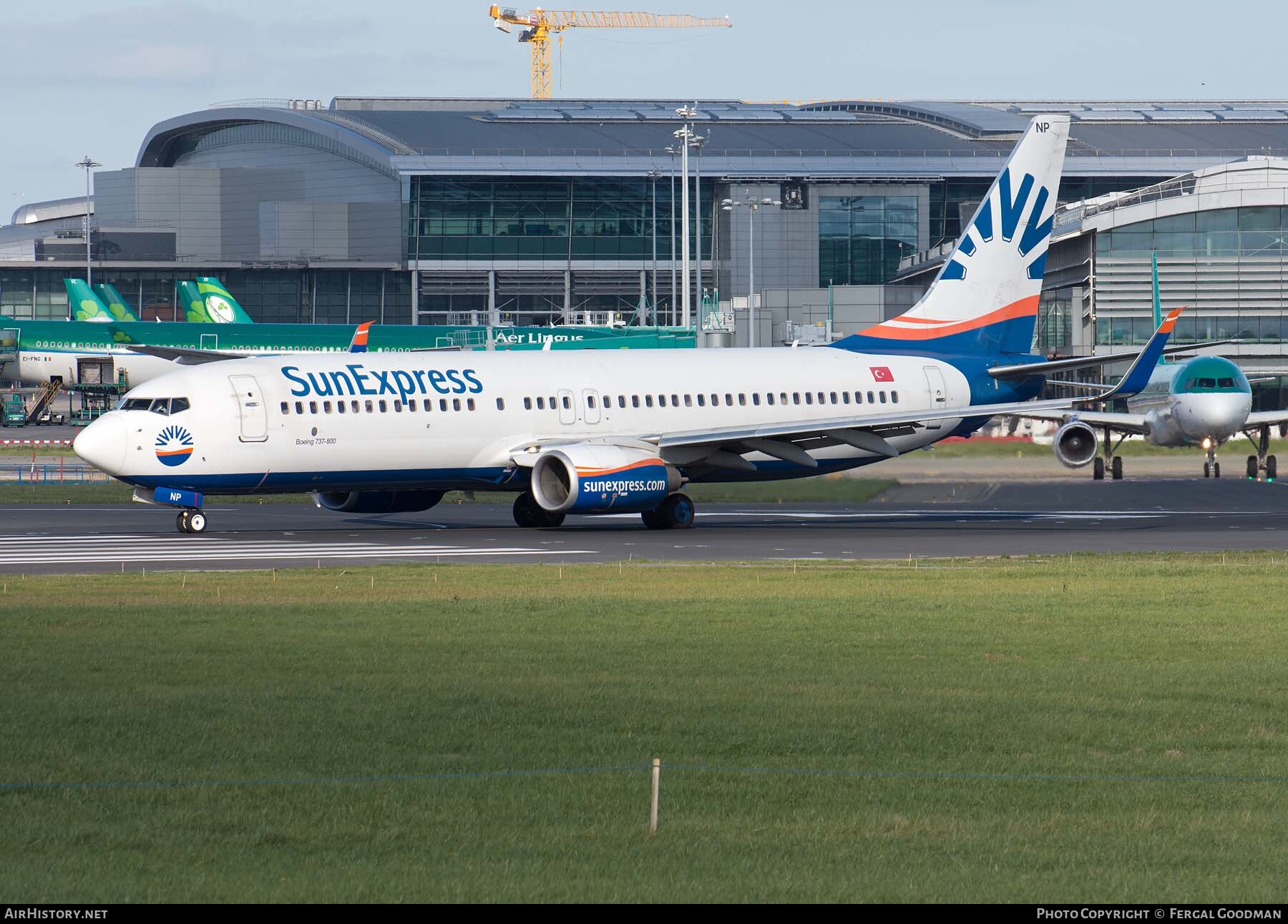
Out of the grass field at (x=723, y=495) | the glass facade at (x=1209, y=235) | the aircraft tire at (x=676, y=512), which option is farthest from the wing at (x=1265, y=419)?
the glass facade at (x=1209, y=235)

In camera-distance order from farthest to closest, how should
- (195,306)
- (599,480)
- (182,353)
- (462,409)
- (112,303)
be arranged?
(112,303), (195,306), (182,353), (462,409), (599,480)

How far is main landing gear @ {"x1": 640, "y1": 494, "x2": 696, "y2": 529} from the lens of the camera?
38.6 meters

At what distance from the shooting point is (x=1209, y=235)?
88312 millimetres

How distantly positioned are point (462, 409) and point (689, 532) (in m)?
5.72

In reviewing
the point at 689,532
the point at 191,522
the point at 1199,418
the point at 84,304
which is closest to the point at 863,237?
the point at 84,304

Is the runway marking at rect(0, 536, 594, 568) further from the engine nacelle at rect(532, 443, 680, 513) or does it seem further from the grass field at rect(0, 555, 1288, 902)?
the grass field at rect(0, 555, 1288, 902)

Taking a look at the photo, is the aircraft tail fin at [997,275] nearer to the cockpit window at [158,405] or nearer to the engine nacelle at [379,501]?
the engine nacelle at [379,501]

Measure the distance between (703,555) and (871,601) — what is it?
8.88 meters

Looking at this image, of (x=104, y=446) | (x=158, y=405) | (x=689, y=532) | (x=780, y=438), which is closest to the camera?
(x=104, y=446)

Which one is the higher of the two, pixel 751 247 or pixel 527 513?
pixel 751 247

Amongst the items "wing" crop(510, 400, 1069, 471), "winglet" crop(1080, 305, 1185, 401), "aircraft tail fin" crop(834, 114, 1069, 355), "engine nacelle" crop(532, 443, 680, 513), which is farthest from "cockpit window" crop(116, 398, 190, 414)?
"winglet" crop(1080, 305, 1185, 401)

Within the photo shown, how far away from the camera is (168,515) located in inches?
1699

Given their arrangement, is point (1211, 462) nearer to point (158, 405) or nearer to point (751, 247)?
point (158, 405)
